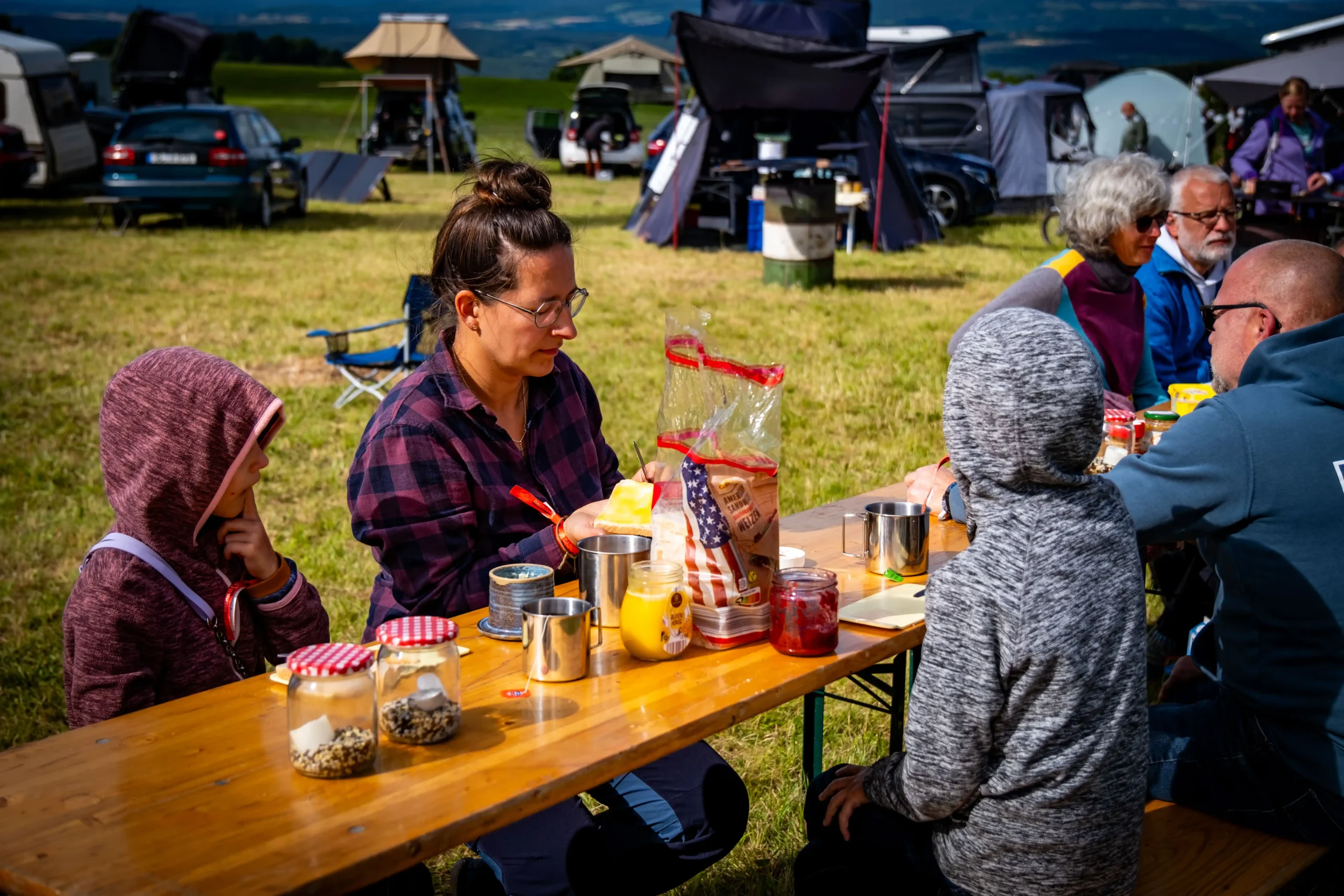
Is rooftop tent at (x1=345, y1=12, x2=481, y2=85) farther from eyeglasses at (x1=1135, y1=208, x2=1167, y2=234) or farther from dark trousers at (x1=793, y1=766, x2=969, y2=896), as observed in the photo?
dark trousers at (x1=793, y1=766, x2=969, y2=896)

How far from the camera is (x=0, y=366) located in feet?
25.9

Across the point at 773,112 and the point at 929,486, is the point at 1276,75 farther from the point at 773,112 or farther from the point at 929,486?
the point at 929,486

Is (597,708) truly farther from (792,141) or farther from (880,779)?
(792,141)

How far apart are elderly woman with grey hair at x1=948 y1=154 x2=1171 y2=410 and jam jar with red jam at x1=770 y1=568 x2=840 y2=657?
215 centimetres

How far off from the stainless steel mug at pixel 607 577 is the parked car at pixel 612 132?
Result: 2213 centimetres

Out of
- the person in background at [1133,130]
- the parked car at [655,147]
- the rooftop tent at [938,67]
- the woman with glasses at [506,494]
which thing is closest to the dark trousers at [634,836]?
the woman with glasses at [506,494]

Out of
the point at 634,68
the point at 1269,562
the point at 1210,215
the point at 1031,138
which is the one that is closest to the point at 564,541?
the point at 1269,562

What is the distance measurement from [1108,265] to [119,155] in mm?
12812

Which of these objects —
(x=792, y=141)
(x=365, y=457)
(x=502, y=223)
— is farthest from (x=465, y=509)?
(x=792, y=141)

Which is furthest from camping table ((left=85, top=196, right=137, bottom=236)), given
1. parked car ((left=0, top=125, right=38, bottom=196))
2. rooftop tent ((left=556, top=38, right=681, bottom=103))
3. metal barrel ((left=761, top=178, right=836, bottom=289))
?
rooftop tent ((left=556, top=38, right=681, bottom=103))

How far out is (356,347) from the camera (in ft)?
29.1

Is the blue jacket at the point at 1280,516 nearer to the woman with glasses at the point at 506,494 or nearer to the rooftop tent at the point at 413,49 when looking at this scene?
the woman with glasses at the point at 506,494

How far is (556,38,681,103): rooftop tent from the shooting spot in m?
34.4

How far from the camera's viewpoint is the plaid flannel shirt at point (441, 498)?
Answer: 232 centimetres
